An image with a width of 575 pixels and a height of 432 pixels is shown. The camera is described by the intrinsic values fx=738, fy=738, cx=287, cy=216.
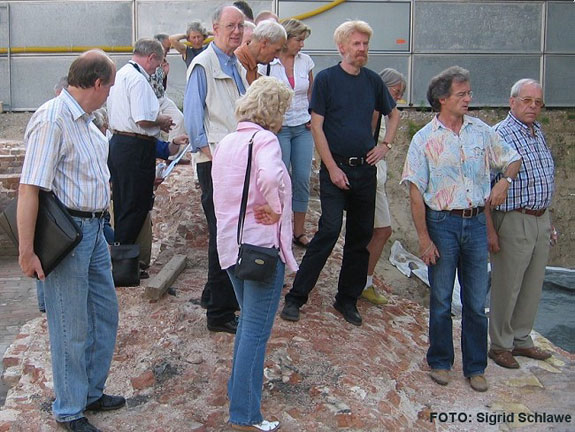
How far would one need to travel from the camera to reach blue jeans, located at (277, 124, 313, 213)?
6.11m

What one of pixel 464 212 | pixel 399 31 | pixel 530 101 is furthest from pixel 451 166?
pixel 399 31

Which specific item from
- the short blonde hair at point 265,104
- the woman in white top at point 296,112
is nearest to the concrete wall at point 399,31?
the woman in white top at point 296,112

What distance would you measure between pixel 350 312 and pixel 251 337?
5.96 feet

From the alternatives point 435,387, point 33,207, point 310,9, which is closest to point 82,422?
point 33,207

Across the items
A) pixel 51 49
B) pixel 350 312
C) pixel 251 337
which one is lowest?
pixel 350 312

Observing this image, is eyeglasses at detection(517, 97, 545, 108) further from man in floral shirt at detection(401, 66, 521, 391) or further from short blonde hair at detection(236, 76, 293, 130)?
short blonde hair at detection(236, 76, 293, 130)

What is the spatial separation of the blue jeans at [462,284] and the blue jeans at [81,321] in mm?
2090

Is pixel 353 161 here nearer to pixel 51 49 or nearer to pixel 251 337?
pixel 251 337

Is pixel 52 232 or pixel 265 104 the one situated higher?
pixel 265 104

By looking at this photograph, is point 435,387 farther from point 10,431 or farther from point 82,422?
point 10,431

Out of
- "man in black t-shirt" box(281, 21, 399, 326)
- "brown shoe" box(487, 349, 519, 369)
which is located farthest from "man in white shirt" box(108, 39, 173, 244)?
"brown shoe" box(487, 349, 519, 369)

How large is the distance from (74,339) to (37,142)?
1028 mm

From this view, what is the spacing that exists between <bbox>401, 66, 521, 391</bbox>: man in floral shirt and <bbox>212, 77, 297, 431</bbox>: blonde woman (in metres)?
1.30

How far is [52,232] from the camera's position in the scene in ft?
11.7
